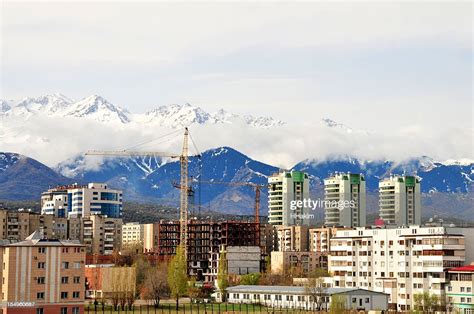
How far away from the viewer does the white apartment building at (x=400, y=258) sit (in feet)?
349

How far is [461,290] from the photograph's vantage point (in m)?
102

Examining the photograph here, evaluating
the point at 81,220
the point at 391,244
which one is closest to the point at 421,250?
the point at 391,244

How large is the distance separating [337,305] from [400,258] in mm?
26548

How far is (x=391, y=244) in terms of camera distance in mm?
114125

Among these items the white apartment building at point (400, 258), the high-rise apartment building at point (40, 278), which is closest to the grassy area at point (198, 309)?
the high-rise apartment building at point (40, 278)

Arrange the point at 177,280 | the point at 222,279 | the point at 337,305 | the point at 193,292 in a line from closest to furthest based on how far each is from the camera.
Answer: the point at 337,305 → the point at 177,280 → the point at 193,292 → the point at 222,279

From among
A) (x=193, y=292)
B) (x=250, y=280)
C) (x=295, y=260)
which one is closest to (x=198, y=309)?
(x=193, y=292)

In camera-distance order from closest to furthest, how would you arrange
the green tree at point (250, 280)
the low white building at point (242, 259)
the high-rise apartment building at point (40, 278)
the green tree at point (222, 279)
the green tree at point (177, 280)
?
1. the high-rise apartment building at point (40, 278)
2. the green tree at point (177, 280)
3. the green tree at point (222, 279)
4. the green tree at point (250, 280)
5. the low white building at point (242, 259)

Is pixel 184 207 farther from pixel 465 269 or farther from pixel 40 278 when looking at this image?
pixel 40 278

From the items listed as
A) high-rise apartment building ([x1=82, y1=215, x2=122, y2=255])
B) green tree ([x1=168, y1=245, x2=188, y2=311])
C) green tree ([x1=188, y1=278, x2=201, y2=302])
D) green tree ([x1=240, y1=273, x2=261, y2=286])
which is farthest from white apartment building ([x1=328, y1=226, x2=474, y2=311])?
high-rise apartment building ([x1=82, y1=215, x2=122, y2=255])

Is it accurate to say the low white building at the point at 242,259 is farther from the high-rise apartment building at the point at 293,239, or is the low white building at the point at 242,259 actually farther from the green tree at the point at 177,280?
the high-rise apartment building at the point at 293,239

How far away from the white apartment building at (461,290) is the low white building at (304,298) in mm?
6423

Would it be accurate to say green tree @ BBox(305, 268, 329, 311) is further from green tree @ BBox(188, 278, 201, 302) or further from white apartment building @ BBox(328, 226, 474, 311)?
green tree @ BBox(188, 278, 201, 302)

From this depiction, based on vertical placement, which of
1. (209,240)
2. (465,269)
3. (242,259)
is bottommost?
(465,269)
